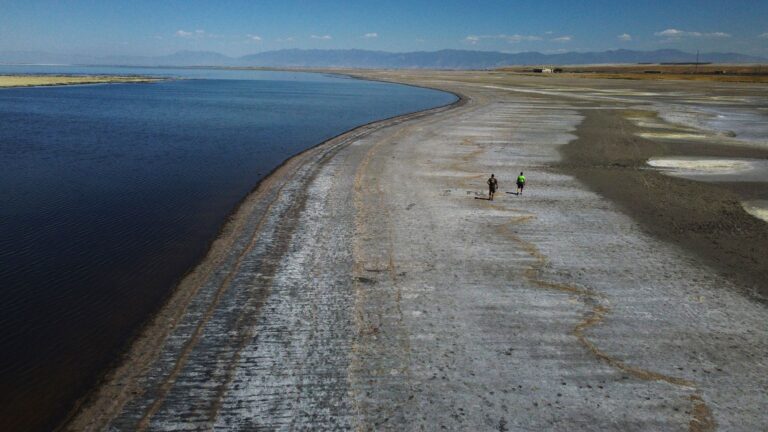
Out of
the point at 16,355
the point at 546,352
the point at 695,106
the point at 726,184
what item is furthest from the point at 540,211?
the point at 695,106

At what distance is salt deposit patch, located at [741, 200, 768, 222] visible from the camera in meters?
20.1

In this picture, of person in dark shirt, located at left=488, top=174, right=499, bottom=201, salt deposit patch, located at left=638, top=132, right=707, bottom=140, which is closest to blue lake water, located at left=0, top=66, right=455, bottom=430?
person in dark shirt, located at left=488, top=174, right=499, bottom=201

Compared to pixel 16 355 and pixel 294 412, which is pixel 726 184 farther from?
pixel 16 355

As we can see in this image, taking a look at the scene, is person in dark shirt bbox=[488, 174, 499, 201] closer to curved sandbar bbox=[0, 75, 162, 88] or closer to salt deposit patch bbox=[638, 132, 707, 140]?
salt deposit patch bbox=[638, 132, 707, 140]

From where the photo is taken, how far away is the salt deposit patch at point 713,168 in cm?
2688

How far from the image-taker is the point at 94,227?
18391 millimetres

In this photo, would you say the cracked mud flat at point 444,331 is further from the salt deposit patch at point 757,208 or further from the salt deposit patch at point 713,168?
the salt deposit patch at point 713,168

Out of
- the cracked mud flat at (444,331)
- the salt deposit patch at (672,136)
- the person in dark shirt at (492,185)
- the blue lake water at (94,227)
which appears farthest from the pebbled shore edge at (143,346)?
the salt deposit patch at (672,136)

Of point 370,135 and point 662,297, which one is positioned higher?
point 370,135

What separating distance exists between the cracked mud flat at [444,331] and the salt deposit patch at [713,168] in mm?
11068

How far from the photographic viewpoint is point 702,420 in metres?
8.52

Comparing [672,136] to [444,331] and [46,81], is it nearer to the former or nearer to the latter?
[444,331]

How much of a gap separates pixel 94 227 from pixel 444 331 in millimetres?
14751

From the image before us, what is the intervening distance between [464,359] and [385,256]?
5840 mm
